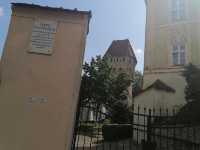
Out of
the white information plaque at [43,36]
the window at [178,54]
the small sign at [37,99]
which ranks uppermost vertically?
the window at [178,54]

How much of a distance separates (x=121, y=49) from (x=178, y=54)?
36075 millimetres

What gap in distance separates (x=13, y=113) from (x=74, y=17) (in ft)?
6.96

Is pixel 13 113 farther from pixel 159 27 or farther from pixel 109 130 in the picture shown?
pixel 159 27

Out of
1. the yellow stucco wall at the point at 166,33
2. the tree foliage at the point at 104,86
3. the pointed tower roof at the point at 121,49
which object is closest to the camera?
the yellow stucco wall at the point at 166,33

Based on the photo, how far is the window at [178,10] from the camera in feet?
54.6

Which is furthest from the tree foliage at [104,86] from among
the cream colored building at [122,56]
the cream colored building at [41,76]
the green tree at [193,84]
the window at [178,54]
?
the cream colored building at [122,56]

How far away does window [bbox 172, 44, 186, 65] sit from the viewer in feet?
51.8

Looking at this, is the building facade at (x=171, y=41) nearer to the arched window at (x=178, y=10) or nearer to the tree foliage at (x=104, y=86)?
the arched window at (x=178, y=10)

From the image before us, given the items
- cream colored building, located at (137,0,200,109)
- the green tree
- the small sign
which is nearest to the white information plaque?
the small sign

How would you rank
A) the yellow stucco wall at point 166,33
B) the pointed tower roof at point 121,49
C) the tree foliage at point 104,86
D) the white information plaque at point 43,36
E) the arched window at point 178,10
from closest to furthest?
the white information plaque at point 43,36 → the yellow stucco wall at point 166,33 → the arched window at point 178,10 → the tree foliage at point 104,86 → the pointed tower roof at point 121,49

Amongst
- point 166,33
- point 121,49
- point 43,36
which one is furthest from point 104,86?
point 121,49

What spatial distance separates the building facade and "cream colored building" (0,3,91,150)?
12.3 meters

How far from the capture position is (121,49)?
170 ft

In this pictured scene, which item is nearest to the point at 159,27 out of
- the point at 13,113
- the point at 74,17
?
the point at 74,17
